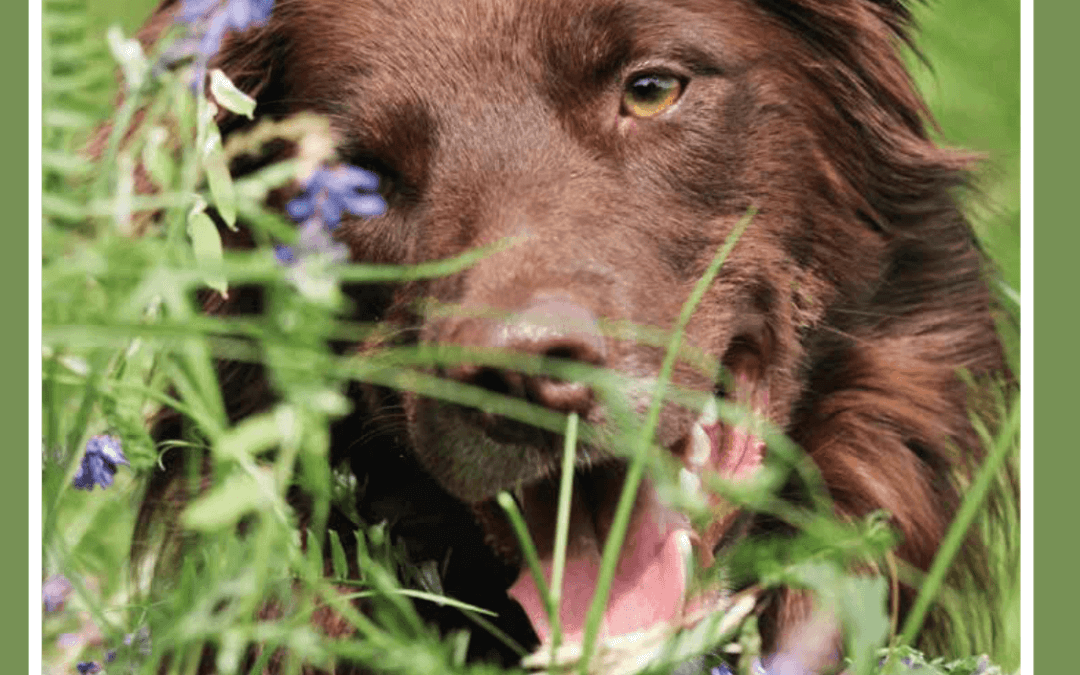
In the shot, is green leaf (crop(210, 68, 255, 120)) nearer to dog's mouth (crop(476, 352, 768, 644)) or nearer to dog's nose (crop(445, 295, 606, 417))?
dog's nose (crop(445, 295, 606, 417))

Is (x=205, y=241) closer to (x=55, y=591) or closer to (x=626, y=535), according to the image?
(x=55, y=591)

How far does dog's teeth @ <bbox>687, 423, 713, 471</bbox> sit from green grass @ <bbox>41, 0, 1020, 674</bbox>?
96 mm

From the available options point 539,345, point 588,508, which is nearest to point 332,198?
point 539,345

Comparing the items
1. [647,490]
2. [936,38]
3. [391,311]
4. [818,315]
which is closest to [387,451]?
[391,311]

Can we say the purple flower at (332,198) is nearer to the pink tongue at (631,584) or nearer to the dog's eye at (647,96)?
the dog's eye at (647,96)

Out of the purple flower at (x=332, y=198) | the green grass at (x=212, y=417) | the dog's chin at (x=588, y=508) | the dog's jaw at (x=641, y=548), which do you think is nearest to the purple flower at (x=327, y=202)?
the purple flower at (x=332, y=198)

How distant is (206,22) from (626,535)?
129 centimetres

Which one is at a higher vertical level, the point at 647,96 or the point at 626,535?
the point at 647,96

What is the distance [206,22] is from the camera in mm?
3320

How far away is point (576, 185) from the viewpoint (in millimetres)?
3371

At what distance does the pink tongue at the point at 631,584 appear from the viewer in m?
3.29

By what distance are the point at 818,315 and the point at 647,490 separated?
60 cm

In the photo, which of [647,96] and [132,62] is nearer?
[132,62]

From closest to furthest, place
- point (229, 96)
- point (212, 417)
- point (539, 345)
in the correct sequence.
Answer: point (212, 417) < point (539, 345) < point (229, 96)
